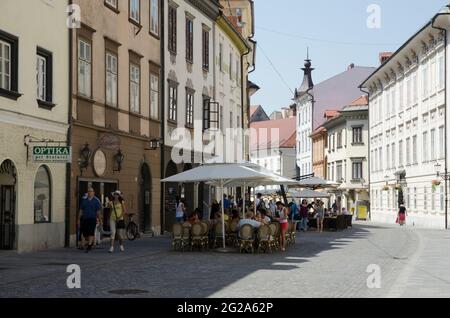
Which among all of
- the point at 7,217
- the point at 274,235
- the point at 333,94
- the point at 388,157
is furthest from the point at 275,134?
the point at 7,217

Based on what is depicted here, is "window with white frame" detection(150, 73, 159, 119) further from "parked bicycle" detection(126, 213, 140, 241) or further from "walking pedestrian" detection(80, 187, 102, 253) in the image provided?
"walking pedestrian" detection(80, 187, 102, 253)

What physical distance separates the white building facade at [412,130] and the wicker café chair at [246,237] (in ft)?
87.9

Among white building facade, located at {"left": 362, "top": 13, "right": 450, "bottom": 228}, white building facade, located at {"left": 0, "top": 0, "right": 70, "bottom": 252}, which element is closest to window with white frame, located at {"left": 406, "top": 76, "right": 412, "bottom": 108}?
white building facade, located at {"left": 362, "top": 13, "right": 450, "bottom": 228}

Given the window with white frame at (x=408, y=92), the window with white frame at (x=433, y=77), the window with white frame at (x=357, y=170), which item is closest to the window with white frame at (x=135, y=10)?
the window with white frame at (x=433, y=77)

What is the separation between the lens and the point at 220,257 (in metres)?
21.1

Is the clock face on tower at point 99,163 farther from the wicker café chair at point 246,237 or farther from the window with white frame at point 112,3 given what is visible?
the wicker café chair at point 246,237

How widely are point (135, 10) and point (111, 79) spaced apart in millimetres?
3907

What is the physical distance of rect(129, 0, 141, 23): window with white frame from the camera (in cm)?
3066

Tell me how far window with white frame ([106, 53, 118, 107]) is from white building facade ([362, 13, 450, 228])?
78.5 ft

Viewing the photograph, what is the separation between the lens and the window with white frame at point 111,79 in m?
28.1

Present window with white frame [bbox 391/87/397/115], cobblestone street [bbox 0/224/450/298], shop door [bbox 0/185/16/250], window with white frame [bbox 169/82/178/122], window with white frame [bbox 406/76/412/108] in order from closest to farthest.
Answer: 1. cobblestone street [bbox 0/224/450/298]
2. shop door [bbox 0/185/16/250]
3. window with white frame [bbox 169/82/178/122]
4. window with white frame [bbox 406/76/412/108]
5. window with white frame [bbox 391/87/397/115]

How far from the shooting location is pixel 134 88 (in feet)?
102

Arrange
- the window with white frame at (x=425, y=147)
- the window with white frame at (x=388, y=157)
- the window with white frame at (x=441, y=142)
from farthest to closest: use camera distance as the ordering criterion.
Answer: the window with white frame at (x=388, y=157)
the window with white frame at (x=425, y=147)
the window with white frame at (x=441, y=142)

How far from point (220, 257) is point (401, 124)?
41.1 m
